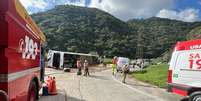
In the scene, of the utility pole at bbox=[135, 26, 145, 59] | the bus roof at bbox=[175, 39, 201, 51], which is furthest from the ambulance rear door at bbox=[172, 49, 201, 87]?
the utility pole at bbox=[135, 26, 145, 59]

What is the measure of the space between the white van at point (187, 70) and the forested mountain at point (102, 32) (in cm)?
8775

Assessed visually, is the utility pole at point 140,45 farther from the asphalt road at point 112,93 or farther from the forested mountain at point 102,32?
the asphalt road at point 112,93

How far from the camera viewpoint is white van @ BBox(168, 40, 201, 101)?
11.6 m

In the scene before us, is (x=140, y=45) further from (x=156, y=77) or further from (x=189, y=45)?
(x=189, y=45)

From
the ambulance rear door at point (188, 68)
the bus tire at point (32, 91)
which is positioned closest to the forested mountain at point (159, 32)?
the ambulance rear door at point (188, 68)

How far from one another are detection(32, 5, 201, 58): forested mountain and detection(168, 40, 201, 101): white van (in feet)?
288

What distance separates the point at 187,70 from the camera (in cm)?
→ 1209

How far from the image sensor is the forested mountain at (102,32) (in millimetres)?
115062

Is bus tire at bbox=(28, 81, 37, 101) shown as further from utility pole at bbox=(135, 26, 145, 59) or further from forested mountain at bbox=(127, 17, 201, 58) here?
utility pole at bbox=(135, 26, 145, 59)

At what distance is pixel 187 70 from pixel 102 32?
132980 mm

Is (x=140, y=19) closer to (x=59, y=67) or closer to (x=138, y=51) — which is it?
(x=138, y=51)

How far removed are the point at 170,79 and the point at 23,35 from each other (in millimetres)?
7674

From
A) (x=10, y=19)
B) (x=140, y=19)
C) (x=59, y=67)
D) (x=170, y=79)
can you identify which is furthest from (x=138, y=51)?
(x=10, y=19)

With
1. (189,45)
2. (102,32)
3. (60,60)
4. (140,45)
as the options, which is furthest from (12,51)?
(102,32)
